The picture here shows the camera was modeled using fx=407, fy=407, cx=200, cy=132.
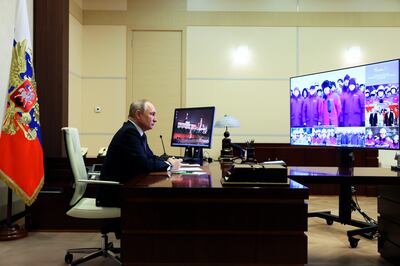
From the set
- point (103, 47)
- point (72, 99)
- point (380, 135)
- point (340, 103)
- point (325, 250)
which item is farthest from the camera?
point (103, 47)

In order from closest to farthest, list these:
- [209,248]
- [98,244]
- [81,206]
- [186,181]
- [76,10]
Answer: [209,248] < [186,181] < [81,206] < [98,244] < [76,10]

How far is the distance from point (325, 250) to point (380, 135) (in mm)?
1236

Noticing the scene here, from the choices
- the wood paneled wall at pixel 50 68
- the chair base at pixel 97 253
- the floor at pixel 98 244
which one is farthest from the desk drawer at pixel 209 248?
the wood paneled wall at pixel 50 68

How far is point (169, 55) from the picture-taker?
6.70 meters

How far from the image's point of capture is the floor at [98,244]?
3.12m

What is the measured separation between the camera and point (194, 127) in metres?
3.71

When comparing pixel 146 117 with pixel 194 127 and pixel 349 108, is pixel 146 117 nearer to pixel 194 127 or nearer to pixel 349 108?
pixel 194 127

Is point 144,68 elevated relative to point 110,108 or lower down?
elevated

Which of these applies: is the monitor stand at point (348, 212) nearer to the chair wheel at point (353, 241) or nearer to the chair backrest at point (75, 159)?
the chair wheel at point (353, 241)

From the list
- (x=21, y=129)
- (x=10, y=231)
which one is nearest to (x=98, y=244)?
(x=10, y=231)

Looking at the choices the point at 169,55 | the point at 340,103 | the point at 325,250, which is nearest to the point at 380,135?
the point at 340,103

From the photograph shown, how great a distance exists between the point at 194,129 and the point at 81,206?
1.29 meters

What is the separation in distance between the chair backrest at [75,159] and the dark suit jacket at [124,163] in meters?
0.20

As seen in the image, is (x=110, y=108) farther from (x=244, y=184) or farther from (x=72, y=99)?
(x=244, y=184)
